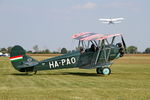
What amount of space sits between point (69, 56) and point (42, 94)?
917cm

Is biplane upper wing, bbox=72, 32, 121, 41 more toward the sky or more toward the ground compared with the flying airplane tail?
more toward the sky

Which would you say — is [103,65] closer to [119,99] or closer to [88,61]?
[88,61]

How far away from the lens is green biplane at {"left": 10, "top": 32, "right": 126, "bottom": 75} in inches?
698

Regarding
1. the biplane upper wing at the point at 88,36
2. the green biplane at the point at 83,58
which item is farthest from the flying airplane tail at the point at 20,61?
the biplane upper wing at the point at 88,36

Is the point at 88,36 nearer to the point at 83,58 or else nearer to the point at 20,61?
the point at 83,58

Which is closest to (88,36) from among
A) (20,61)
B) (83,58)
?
(83,58)

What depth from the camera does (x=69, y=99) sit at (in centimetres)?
859

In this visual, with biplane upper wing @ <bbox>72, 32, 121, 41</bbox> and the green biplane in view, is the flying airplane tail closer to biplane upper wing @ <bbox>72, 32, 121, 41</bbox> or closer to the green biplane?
the green biplane

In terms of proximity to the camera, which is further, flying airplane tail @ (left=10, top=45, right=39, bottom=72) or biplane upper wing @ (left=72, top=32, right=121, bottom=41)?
biplane upper wing @ (left=72, top=32, right=121, bottom=41)

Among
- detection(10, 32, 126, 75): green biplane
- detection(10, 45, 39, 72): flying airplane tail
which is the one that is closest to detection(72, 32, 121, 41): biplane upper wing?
detection(10, 32, 126, 75): green biplane

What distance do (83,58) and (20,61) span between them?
391 centimetres

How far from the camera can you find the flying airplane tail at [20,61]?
1750 cm

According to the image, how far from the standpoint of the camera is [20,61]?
57.9 ft

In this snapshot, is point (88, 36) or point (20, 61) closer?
point (20, 61)
